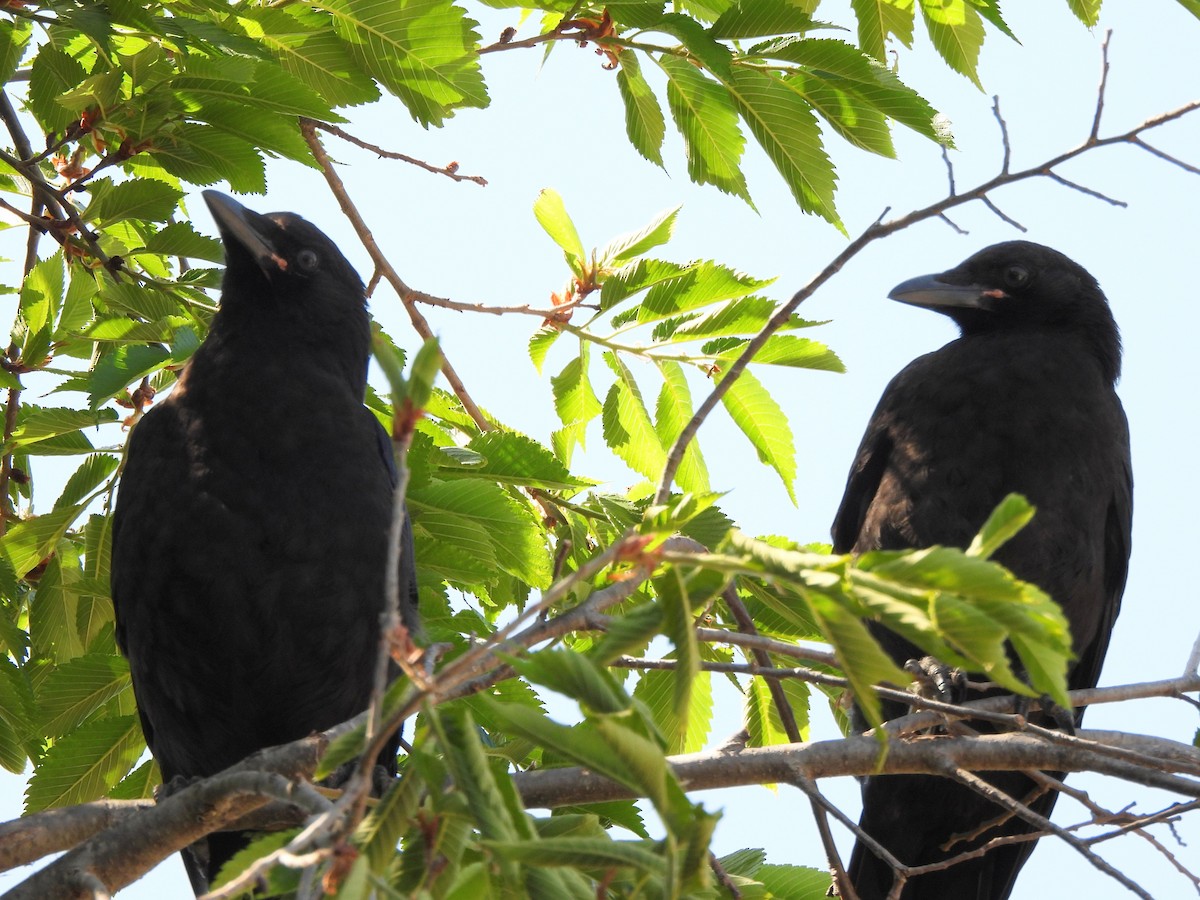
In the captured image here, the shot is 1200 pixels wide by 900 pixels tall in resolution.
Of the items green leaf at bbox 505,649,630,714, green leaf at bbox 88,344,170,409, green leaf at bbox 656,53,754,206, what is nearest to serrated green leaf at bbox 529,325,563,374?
green leaf at bbox 656,53,754,206

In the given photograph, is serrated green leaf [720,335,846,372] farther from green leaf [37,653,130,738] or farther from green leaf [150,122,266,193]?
green leaf [37,653,130,738]

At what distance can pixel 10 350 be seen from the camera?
4062mm

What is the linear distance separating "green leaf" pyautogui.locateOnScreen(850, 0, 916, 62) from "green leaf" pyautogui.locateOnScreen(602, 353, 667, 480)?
1.28 m

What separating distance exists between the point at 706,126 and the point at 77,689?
2381mm

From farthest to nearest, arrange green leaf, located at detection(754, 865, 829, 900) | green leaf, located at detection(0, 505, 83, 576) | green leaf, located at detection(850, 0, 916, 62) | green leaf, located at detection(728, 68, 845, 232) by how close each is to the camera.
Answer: green leaf, located at detection(850, 0, 916, 62), green leaf, located at detection(0, 505, 83, 576), green leaf, located at detection(728, 68, 845, 232), green leaf, located at detection(754, 865, 829, 900)

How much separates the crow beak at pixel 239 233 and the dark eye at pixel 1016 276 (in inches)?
117

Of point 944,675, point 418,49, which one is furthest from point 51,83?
point 944,675

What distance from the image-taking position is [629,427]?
4387mm

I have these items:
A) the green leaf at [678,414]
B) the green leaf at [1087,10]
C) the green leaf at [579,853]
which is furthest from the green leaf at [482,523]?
the green leaf at [1087,10]

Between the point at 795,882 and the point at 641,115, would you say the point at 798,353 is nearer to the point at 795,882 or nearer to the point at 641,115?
the point at 641,115

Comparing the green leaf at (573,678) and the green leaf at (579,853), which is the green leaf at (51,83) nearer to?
the green leaf at (573,678)

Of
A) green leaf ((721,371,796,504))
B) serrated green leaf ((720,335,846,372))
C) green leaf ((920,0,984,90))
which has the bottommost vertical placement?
green leaf ((721,371,796,504))

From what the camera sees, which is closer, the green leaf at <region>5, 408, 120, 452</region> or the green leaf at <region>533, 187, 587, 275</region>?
the green leaf at <region>5, 408, 120, 452</region>

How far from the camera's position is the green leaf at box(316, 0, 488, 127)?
3.72 meters
